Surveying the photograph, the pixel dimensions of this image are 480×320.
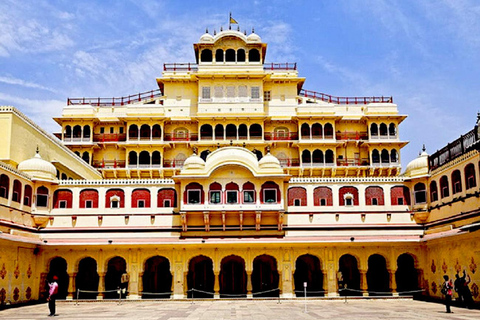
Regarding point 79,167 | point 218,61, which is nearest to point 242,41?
point 218,61

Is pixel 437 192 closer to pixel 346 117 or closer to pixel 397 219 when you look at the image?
pixel 397 219

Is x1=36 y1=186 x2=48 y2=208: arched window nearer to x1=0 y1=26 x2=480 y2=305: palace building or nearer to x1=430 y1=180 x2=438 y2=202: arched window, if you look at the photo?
x1=0 y1=26 x2=480 y2=305: palace building

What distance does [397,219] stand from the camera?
127ft

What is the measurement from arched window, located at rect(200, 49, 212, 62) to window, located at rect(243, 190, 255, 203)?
2199 centimetres

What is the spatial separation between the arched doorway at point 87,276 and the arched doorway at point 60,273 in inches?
33.5

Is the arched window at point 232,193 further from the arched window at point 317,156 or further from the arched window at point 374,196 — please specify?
the arched window at point 317,156

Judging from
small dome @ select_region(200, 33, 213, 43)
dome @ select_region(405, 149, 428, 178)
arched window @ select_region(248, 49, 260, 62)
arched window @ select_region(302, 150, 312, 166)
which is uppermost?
small dome @ select_region(200, 33, 213, 43)

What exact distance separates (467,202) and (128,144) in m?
33.0

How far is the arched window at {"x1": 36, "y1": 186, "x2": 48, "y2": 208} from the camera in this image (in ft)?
125

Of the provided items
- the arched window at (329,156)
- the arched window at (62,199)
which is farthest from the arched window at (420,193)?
the arched window at (62,199)

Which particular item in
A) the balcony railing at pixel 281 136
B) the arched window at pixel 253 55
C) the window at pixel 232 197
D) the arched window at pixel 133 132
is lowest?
the window at pixel 232 197

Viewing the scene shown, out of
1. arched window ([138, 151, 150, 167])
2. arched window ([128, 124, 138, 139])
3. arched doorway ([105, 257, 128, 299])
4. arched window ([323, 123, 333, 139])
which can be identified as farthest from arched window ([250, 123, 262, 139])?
arched doorway ([105, 257, 128, 299])

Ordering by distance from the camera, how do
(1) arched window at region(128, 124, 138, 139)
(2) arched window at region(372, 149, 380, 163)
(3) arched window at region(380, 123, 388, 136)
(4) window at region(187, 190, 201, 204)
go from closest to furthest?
(4) window at region(187, 190, 201, 204) < (2) arched window at region(372, 149, 380, 163) < (1) arched window at region(128, 124, 138, 139) < (3) arched window at region(380, 123, 388, 136)

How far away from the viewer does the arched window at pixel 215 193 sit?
38.5 metres
